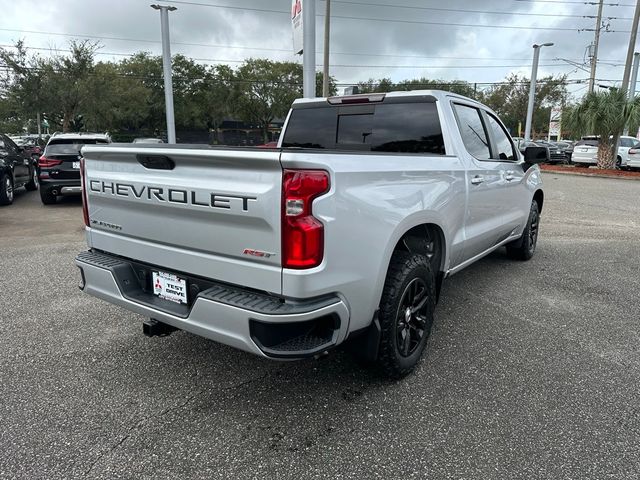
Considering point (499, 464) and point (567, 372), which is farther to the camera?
point (567, 372)

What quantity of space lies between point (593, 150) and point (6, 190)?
905 inches

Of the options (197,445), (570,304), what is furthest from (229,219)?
(570,304)

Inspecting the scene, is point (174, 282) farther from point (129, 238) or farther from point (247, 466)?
point (247, 466)

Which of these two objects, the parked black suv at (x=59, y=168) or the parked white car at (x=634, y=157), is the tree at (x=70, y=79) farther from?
the parked white car at (x=634, y=157)

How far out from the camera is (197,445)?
2.46 metres

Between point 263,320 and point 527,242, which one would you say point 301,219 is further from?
point 527,242

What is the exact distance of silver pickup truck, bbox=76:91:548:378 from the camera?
223 cm

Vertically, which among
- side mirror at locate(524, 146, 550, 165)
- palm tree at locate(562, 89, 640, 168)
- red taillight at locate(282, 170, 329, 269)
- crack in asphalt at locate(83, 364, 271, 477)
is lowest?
crack in asphalt at locate(83, 364, 271, 477)

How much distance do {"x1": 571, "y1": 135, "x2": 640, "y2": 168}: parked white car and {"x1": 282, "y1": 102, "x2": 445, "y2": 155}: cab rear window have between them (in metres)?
20.2

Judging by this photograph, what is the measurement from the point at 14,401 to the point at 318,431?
1.89m

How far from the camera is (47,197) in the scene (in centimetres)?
1087

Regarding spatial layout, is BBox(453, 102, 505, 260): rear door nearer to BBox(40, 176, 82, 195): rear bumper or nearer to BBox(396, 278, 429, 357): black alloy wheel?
BBox(396, 278, 429, 357): black alloy wheel

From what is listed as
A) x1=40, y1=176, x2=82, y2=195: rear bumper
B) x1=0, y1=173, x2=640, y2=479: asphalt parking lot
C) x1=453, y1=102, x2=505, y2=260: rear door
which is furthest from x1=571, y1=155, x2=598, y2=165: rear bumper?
x1=40, y1=176, x2=82, y2=195: rear bumper

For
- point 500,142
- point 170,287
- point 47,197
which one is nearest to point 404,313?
point 170,287
